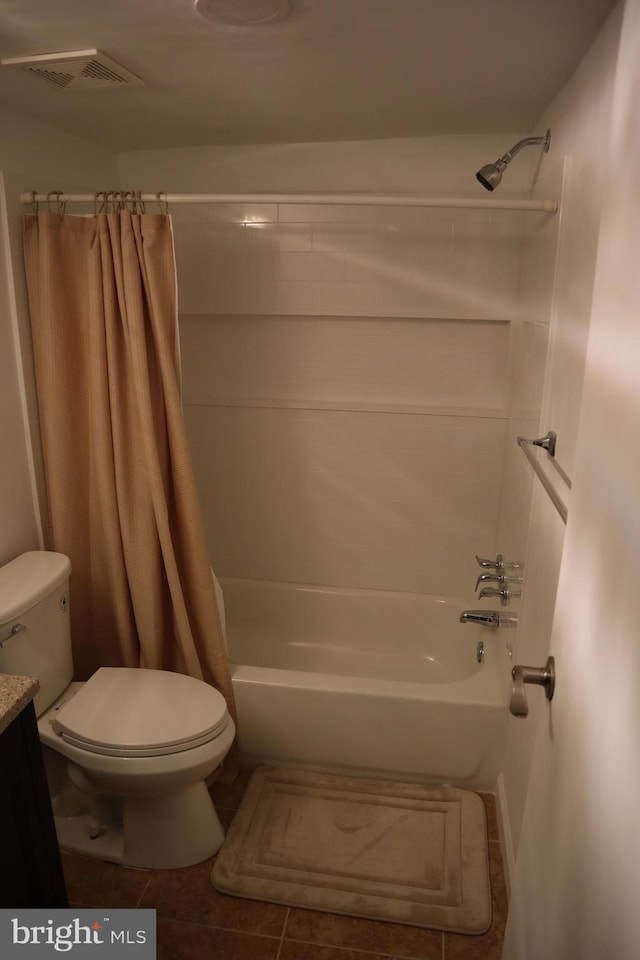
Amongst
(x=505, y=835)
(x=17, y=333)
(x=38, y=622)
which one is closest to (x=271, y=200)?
(x=17, y=333)

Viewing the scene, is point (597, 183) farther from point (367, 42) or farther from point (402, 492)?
point (402, 492)

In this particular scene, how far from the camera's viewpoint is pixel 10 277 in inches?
75.2

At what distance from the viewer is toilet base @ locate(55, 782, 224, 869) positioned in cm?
189

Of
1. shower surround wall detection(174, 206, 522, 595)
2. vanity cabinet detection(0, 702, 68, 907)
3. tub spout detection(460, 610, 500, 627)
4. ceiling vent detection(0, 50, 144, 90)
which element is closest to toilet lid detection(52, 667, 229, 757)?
vanity cabinet detection(0, 702, 68, 907)

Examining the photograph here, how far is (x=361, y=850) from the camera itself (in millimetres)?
1952

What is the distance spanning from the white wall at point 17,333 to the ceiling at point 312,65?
0.31 ft

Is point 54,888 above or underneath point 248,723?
above

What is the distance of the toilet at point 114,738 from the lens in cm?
174

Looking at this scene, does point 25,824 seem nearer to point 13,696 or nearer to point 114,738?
point 13,696

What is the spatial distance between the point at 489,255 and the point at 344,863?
2.15 meters

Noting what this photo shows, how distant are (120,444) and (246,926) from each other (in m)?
1.41

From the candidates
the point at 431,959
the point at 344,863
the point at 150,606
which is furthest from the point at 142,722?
the point at 431,959

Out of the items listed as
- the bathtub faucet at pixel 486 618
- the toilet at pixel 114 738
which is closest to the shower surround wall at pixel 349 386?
the bathtub faucet at pixel 486 618

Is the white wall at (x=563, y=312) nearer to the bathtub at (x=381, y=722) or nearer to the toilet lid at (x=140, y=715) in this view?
the bathtub at (x=381, y=722)
